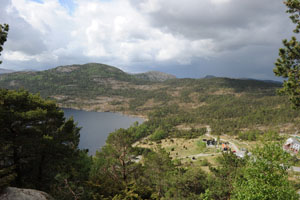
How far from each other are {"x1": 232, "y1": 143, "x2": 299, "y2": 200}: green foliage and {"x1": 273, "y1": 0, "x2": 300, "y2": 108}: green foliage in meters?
5.71

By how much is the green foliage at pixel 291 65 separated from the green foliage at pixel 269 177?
5.71 meters

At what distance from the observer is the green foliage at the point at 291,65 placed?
14.8 m

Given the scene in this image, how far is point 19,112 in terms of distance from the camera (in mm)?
16906

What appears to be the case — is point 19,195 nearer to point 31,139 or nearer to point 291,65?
point 31,139

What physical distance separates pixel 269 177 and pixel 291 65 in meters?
10.4

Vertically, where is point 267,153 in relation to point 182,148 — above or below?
above

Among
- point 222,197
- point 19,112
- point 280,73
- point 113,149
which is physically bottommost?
point 222,197

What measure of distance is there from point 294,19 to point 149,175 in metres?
28.0

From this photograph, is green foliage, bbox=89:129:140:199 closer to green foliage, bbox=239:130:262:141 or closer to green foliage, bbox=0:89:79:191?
green foliage, bbox=0:89:79:191

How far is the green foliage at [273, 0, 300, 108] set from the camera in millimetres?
14797

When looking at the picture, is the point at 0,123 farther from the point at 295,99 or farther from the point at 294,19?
the point at 294,19

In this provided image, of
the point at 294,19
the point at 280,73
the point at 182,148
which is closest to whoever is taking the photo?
the point at 294,19

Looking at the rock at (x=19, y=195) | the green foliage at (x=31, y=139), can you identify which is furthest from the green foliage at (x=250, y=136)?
the rock at (x=19, y=195)

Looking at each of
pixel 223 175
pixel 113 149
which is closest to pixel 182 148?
pixel 223 175
